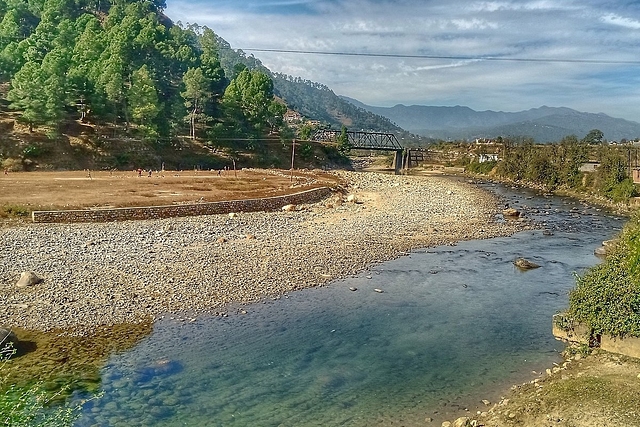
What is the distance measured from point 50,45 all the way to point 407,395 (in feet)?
292

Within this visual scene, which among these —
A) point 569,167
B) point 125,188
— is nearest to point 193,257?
point 125,188

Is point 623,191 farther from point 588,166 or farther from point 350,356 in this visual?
point 350,356

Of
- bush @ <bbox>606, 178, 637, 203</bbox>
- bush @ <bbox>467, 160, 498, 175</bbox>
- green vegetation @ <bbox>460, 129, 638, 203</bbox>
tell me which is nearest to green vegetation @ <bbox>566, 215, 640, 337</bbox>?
bush @ <bbox>606, 178, 637, 203</bbox>

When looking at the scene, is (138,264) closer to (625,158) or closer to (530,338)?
(530,338)

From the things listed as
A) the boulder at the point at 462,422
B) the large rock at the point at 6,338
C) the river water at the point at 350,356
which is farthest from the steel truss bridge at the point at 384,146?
the boulder at the point at 462,422

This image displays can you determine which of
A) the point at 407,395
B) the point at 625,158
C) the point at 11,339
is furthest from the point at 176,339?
the point at 625,158

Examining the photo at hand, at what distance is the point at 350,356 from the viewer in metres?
17.9

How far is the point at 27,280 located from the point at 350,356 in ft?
48.4

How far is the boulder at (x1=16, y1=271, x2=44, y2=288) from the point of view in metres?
21.8

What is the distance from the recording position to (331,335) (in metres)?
19.6

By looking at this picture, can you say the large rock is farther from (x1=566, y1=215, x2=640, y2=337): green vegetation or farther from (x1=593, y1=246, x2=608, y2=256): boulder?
Result: (x1=593, y1=246, x2=608, y2=256): boulder

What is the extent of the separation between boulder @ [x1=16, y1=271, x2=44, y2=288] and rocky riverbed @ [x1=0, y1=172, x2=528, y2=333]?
0.23 m

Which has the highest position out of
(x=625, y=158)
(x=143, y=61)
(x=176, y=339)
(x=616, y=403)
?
(x=143, y=61)

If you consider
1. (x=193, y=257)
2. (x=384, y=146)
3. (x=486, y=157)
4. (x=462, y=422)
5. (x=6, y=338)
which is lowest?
(x=462, y=422)
